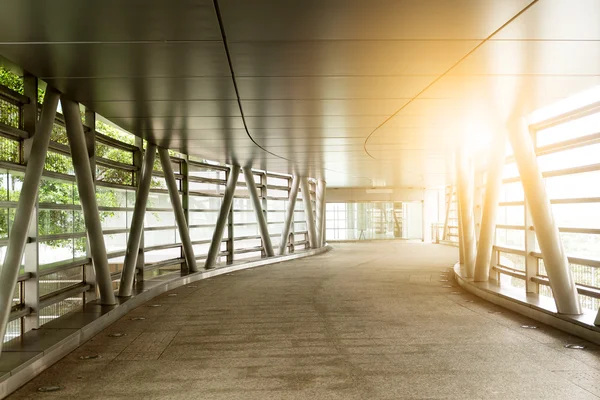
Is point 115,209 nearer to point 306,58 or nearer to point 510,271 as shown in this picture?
point 306,58

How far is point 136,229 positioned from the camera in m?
12.9

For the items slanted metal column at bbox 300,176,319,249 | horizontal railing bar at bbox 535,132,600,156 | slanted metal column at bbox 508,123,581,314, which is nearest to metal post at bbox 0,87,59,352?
slanted metal column at bbox 508,123,581,314

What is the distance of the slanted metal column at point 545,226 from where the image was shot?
9297 mm

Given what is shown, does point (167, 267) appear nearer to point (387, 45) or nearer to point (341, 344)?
point (341, 344)

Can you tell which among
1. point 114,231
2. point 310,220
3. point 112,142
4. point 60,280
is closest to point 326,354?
point 60,280

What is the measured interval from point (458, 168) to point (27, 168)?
36.5 ft

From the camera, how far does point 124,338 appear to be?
8812 millimetres

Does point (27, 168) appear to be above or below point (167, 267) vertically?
above

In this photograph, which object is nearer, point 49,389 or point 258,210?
point 49,389

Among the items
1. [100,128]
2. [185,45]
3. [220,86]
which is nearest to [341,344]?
[220,86]

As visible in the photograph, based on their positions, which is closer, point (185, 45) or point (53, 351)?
point (185, 45)

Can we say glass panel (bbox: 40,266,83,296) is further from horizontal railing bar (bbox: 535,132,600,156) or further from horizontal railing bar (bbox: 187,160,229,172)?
horizontal railing bar (bbox: 535,132,600,156)

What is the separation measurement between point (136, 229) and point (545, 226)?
759 cm

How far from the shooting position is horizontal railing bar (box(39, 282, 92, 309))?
9.13 m
